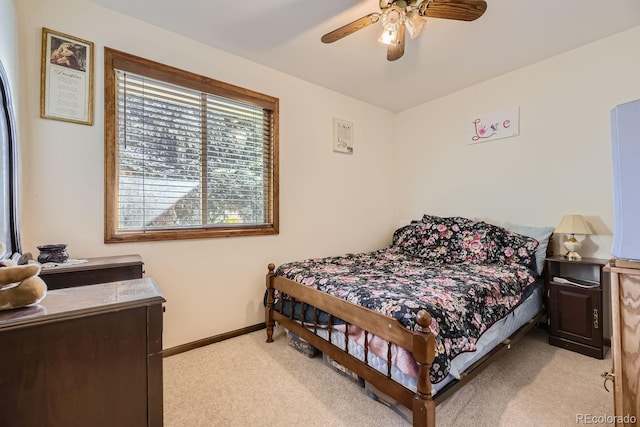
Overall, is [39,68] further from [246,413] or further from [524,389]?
[524,389]

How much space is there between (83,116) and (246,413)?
2.17 m

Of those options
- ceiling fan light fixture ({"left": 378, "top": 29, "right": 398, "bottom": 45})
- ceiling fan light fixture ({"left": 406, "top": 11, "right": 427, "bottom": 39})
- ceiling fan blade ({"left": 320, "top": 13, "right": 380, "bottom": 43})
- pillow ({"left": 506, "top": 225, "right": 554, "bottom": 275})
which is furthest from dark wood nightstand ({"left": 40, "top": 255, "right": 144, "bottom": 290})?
pillow ({"left": 506, "top": 225, "right": 554, "bottom": 275})

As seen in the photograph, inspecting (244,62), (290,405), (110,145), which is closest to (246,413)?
(290,405)

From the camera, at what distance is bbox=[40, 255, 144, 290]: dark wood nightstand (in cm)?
148

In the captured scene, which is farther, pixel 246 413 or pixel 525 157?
pixel 525 157

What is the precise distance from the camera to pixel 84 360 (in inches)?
31.6

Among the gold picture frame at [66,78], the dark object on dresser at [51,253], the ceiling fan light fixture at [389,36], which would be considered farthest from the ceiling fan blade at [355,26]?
the dark object on dresser at [51,253]

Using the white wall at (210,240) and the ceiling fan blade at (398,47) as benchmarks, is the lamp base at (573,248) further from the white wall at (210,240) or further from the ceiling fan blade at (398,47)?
the ceiling fan blade at (398,47)

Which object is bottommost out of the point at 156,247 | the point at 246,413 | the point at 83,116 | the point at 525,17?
the point at 246,413

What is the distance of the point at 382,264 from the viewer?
104 inches

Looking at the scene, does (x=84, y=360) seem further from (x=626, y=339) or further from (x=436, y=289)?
(x=436, y=289)

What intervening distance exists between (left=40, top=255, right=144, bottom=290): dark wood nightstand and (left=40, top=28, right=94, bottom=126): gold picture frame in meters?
1.01

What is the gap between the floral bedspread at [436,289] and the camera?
1435mm

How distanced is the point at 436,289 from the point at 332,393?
36.1 inches
